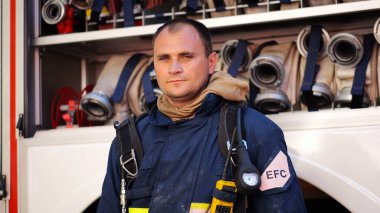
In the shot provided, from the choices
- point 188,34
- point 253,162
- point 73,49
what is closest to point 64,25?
point 73,49

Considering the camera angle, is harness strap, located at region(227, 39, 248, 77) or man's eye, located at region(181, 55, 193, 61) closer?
man's eye, located at region(181, 55, 193, 61)

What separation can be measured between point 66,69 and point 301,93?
137 cm

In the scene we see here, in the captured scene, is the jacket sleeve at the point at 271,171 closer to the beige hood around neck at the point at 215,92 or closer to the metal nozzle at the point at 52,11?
the beige hood around neck at the point at 215,92

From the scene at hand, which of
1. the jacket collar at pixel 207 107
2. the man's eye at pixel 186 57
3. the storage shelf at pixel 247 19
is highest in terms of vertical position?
the storage shelf at pixel 247 19

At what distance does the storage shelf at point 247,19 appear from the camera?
1863 millimetres

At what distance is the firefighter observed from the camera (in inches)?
51.8

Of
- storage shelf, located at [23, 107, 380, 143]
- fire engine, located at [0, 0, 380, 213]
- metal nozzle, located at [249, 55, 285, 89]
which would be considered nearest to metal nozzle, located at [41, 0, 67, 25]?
fire engine, located at [0, 0, 380, 213]

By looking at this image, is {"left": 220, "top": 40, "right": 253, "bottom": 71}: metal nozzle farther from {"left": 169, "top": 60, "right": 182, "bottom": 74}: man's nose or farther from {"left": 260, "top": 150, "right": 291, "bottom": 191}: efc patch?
{"left": 260, "top": 150, "right": 291, "bottom": 191}: efc patch

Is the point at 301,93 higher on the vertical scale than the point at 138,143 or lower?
higher

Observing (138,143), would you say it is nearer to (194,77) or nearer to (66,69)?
(194,77)

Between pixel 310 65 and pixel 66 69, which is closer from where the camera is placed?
pixel 310 65

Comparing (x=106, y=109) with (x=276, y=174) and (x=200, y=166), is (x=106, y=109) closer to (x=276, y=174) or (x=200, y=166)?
(x=200, y=166)

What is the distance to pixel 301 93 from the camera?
2064 mm

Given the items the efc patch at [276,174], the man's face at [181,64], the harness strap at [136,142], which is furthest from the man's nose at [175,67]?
the efc patch at [276,174]
